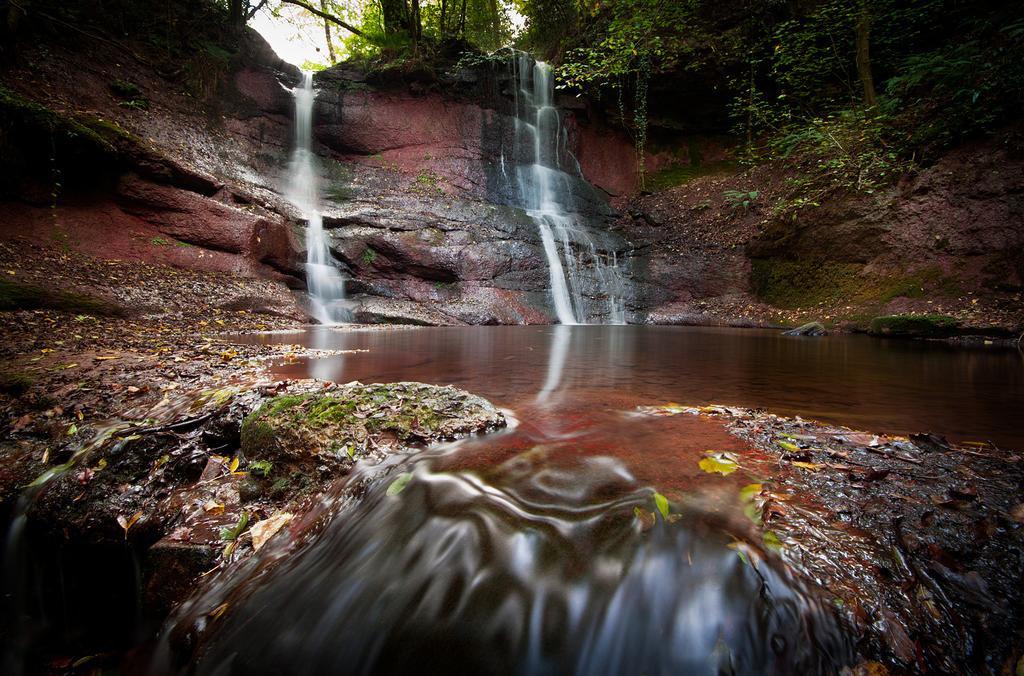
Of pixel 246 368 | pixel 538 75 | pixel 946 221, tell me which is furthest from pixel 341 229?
pixel 946 221

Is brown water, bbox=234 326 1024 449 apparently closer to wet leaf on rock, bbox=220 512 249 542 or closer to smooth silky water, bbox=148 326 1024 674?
smooth silky water, bbox=148 326 1024 674

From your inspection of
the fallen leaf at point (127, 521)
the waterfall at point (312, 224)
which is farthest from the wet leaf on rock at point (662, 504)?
the waterfall at point (312, 224)

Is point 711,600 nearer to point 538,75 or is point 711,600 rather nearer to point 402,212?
point 402,212

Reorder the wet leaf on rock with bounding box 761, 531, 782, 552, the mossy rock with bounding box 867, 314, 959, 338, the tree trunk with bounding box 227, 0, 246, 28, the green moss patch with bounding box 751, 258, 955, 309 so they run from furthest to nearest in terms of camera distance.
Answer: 1. the tree trunk with bounding box 227, 0, 246, 28
2. the green moss patch with bounding box 751, 258, 955, 309
3. the mossy rock with bounding box 867, 314, 959, 338
4. the wet leaf on rock with bounding box 761, 531, 782, 552

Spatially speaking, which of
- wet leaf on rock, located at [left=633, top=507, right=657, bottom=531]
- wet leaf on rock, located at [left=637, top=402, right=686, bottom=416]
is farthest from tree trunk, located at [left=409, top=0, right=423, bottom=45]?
wet leaf on rock, located at [left=633, top=507, right=657, bottom=531]

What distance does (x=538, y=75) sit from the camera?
16.8 m

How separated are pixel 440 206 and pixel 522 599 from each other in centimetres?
1352

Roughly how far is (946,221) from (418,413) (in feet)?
34.4

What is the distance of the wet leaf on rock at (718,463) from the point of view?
1722 millimetres

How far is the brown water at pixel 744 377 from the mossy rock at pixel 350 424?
49 cm

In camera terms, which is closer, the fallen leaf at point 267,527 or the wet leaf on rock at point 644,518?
the wet leaf on rock at point 644,518

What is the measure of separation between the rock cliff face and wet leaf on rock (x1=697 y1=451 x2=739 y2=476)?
8084 mm

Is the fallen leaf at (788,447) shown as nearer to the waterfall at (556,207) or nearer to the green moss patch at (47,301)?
the green moss patch at (47,301)

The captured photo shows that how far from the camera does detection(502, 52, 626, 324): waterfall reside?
13.1 meters
